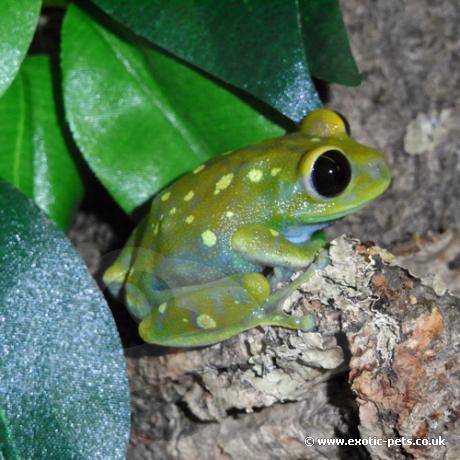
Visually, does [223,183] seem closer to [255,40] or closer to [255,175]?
[255,175]

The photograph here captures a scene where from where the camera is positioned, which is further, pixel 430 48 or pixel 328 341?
pixel 430 48

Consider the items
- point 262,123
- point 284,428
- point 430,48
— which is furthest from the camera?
point 430,48

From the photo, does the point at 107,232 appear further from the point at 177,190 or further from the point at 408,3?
the point at 408,3

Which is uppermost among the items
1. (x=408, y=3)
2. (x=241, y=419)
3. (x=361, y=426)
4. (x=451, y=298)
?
(x=408, y=3)

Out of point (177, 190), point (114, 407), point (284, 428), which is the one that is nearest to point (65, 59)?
point (177, 190)

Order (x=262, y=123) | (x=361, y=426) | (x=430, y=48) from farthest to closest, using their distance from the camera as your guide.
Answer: (x=430, y=48) < (x=262, y=123) < (x=361, y=426)

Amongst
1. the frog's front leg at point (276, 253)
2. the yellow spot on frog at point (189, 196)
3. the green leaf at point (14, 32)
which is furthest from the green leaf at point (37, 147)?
the frog's front leg at point (276, 253)

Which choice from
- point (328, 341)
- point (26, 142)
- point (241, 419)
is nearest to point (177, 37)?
point (26, 142)

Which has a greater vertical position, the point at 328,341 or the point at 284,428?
the point at 328,341
